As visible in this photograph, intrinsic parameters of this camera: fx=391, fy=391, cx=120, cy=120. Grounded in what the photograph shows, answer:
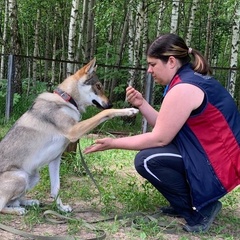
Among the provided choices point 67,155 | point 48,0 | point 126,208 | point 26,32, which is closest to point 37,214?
point 126,208

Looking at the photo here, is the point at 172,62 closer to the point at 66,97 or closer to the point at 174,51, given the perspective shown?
the point at 174,51

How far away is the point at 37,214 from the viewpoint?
3594mm

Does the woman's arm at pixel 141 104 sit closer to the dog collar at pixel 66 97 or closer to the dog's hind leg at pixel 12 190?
the dog collar at pixel 66 97

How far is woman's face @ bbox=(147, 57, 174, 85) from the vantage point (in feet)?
11.1

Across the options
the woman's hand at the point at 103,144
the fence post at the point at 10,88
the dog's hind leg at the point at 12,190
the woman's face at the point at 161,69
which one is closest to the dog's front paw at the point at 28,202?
the dog's hind leg at the point at 12,190

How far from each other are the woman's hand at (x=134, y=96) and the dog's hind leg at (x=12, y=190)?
1240 millimetres

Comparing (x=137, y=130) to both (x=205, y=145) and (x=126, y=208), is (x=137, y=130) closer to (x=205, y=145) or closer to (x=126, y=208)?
(x=126, y=208)

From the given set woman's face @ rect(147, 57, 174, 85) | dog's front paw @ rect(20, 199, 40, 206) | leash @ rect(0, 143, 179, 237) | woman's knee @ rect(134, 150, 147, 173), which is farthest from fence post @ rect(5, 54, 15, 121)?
woman's knee @ rect(134, 150, 147, 173)

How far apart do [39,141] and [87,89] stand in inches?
32.7

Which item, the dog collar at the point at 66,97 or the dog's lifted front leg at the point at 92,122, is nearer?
the dog's lifted front leg at the point at 92,122

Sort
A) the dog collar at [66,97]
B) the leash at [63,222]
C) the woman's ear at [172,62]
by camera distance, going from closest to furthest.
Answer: the leash at [63,222] < the woman's ear at [172,62] < the dog collar at [66,97]

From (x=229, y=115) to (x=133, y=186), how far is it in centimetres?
151

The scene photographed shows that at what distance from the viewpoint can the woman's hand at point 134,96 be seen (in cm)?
379

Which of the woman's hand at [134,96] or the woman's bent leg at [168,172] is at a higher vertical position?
the woman's hand at [134,96]
